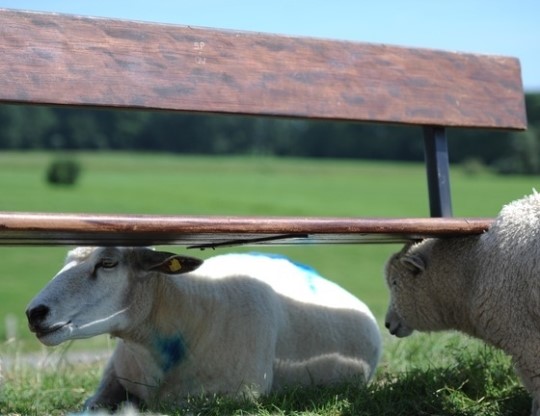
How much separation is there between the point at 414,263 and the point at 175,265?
1.09 meters

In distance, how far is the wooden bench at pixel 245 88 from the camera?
379 cm

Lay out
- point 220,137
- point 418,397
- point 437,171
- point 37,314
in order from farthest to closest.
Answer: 1. point 220,137
2. point 437,171
3. point 418,397
4. point 37,314

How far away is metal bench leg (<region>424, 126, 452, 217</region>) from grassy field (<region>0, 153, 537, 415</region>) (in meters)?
0.75

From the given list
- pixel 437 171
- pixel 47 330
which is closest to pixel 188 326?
pixel 47 330

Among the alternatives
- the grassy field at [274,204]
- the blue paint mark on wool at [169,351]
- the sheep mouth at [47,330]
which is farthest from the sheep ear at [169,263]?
the grassy field at [274,204]

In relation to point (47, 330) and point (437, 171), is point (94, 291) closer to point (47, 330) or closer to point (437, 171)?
point (47, 330)

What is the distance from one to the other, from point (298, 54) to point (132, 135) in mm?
84069

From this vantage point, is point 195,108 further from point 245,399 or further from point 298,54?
point 245,399

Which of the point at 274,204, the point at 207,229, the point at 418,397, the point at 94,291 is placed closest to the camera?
the point at 207,229

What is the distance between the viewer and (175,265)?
4.28m

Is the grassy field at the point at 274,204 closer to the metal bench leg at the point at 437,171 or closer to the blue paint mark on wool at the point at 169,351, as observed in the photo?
the blue paint mark on wool at the point at 169,351

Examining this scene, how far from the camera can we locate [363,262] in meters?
31.3

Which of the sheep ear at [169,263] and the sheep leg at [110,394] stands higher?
the sheep ear at [169,263]

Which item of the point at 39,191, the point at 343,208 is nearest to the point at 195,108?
the point at 343,208
